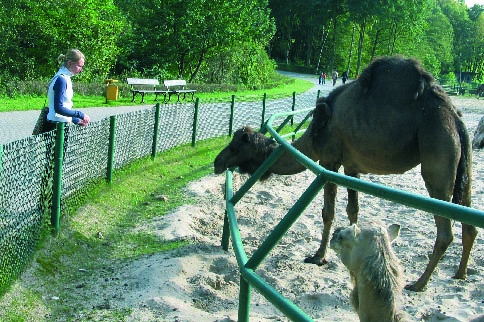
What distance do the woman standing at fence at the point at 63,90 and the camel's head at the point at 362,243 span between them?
14.0 feet

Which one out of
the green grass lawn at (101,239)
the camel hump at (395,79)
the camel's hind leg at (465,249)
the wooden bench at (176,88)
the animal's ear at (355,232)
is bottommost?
the green grass lawn at (101,239)

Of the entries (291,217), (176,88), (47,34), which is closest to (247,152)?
(291,217)

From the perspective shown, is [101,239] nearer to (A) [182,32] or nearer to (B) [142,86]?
(B) [142,86]

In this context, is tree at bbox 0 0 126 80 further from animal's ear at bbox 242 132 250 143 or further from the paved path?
animal's ear at bbox 242 132 250 143

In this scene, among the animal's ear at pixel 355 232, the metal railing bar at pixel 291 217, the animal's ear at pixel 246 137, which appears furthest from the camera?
the animal's ear at pixel 246 137

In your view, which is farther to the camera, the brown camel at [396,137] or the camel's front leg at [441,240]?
the brown camel at [396,137]

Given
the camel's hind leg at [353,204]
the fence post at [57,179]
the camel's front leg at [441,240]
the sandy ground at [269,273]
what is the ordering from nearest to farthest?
the sandy ground at [269,273], the camel's front leg at [441,240], the fence post at [57,179], the camel's hind leg at [353,204]

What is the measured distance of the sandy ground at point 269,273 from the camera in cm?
541

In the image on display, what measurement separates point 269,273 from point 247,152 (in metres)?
2.15

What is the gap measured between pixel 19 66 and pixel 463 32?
8163 centimetres

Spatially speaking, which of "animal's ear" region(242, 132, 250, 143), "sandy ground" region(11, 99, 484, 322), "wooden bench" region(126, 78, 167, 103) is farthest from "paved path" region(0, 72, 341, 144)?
"animal's ear" region(242, 132, 250, 143)

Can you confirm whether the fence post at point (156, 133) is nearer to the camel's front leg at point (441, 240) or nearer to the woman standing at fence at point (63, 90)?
the woman standing at fence at point (63, 90)

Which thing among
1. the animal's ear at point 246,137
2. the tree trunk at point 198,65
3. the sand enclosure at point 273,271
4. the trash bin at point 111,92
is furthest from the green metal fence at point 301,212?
the tree trunk at point 198,65

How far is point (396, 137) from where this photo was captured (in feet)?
22.3
